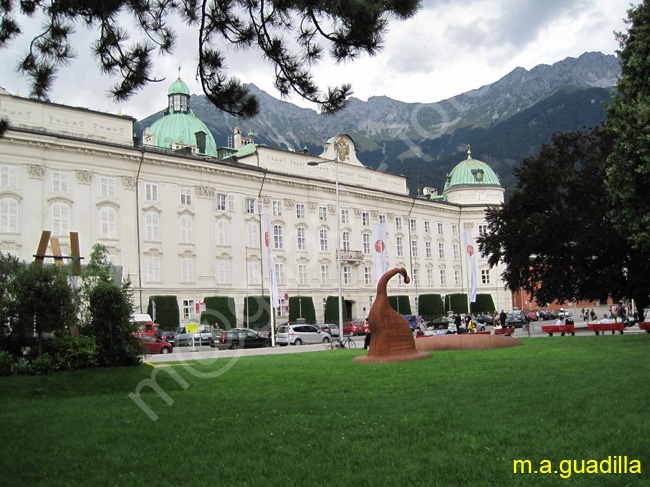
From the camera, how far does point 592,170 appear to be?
136 ft

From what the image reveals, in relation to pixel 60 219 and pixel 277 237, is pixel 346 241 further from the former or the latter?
pixel 60 219

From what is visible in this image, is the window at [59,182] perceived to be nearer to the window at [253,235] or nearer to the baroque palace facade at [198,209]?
the baroque palace facade at [198,209]

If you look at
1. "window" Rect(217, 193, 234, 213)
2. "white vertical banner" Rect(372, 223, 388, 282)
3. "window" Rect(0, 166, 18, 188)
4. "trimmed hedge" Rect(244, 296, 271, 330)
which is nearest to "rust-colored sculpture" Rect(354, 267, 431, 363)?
"white vertical banner" Rect(372, 223, 388, 282)

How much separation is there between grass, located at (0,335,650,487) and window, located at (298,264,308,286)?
2009 inches

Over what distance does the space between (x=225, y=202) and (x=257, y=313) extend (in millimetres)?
11717

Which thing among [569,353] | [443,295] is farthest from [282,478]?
[443,295]

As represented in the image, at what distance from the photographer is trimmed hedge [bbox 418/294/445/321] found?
80.2 metres

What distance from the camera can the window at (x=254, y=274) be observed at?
62912 millimetres

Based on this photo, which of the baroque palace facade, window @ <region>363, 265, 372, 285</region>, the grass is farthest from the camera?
window @ <region>363, 265, 372, 285</region>

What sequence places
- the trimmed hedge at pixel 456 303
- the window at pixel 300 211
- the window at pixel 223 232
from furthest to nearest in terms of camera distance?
the trimmed hedge at pixel 456 303 < the window at pixel 300 211 < the window at pixel 223 232

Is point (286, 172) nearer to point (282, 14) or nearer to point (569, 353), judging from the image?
point (569, 353)

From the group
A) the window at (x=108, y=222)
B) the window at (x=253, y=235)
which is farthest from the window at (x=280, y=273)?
the window at (x=108, y=222)

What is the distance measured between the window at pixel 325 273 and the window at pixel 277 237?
6.28 metres

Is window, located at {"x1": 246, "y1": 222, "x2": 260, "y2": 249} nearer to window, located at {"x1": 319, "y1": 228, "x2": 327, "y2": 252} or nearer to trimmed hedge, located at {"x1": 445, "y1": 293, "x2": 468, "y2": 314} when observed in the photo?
window, located at {"x1": 319, "y1": 228, "x2": 327, "y2": 252}
